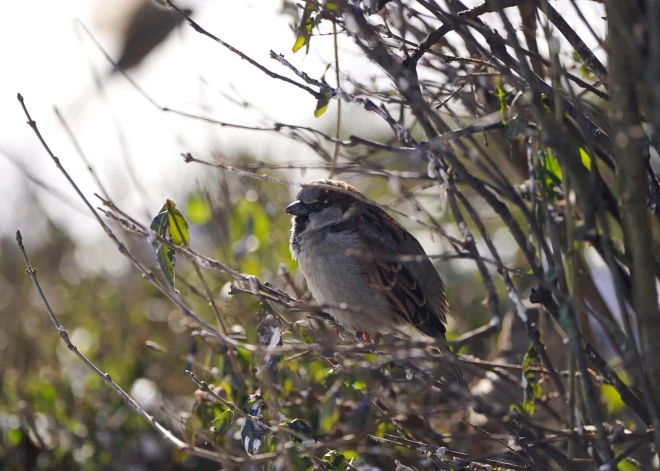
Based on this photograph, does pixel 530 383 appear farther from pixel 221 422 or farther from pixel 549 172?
pixel 221 422

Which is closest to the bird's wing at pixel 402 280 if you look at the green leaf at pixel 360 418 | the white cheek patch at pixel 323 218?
the white cheek patch at pixel 323 218

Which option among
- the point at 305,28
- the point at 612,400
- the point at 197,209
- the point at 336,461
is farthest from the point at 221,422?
the point at 612,400

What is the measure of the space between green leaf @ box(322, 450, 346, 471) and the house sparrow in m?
0.85

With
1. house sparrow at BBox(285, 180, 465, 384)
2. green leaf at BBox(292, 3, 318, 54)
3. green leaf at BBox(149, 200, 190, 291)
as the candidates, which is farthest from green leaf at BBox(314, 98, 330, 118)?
house sparrow at BBox(285, 180, 465, 384)

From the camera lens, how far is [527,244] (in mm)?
1500

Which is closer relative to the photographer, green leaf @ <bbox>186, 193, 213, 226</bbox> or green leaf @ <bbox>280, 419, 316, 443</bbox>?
green leaf @ <bbox>280, 419, 316, 443</bbox>

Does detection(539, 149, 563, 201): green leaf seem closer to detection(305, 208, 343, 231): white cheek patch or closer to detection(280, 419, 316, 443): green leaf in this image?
detection(280, 419, 316, 443): green leaf

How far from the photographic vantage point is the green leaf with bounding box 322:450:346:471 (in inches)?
62.1

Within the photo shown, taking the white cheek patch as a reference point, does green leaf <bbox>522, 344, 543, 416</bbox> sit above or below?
below

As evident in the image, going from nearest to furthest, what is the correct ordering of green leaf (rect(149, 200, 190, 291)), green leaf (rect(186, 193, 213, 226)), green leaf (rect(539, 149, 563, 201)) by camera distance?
green leaf (rect(539, 149, 563, 201))
green leaf (rect(149, 200, 190, 291))
green leaf (rect(186, 193, 213, 226))

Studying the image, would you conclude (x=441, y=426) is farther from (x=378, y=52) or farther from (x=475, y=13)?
(x=378, y=52)

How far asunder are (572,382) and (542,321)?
56 cm

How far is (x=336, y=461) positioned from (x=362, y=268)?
1.02 meters

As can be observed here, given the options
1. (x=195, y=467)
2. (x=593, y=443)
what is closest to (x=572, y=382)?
(x=593, y=443)
